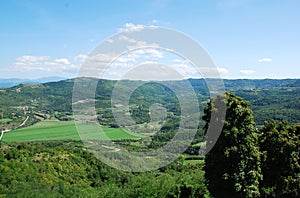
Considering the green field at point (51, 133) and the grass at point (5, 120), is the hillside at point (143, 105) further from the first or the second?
the green field at point (51, 133)

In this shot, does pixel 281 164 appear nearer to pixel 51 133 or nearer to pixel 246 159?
pixel 246 159

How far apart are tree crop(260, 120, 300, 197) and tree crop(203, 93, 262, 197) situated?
159 centimetres

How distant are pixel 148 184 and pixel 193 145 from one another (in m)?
57.8

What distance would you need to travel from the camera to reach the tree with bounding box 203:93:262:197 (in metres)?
15.8

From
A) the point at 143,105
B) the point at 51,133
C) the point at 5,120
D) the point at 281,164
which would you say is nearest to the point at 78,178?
the point at 281,164

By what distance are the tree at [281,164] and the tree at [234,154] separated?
159 cm

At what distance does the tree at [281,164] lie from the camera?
1744cm

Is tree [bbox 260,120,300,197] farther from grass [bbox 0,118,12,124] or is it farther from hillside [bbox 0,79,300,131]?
grass [bbox 0,118,12,124]

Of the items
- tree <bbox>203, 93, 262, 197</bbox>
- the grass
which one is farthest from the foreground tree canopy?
the grass

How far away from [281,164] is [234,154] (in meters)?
4.04

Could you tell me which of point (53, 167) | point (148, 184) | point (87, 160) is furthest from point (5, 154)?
point (148, 184)

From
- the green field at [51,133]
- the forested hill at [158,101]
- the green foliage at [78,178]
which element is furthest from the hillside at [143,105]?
the green foliage at [78,178]

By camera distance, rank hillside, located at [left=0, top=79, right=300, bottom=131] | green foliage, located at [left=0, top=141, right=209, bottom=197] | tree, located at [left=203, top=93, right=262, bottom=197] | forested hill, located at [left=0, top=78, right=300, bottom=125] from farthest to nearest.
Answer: forested hill, located at [left=0, top=78, right=300, bottom=125] < hillside, located at [left=0, top=79, right=300, bottom=131] < green foliage, located at [left=0, top=141, right=209, bottom=197] < tree, located at [left=203, top=93, right=262, bottom=197]

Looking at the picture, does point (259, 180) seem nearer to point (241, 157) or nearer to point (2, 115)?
point (241, 157)
